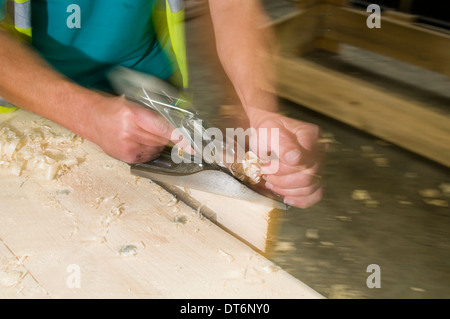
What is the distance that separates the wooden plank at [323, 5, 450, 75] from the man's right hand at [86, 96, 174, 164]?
1363 mm

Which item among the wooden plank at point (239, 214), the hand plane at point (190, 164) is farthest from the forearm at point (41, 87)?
the wooden plank at point (239, 214)

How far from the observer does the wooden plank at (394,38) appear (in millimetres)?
1708

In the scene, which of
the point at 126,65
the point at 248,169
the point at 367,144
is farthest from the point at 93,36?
the point at 367,144

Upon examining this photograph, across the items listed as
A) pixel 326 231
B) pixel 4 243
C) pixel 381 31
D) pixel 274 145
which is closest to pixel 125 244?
pixel 4 243

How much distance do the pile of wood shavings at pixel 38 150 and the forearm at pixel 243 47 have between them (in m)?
0.42

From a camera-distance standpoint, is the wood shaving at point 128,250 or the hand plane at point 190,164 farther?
the hand plane at point 190,164

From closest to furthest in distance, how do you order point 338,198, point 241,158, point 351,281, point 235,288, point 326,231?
point 235,288, point 241,158, point 351,281, point 326,231, point 338,198

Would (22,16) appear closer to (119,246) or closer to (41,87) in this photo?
(41,87)

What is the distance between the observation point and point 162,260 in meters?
0.64

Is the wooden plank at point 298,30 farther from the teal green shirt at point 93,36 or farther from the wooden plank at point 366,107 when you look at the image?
the teal green shirt at point 93,36

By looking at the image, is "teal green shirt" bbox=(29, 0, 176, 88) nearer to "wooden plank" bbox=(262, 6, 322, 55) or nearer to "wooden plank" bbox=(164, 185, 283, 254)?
"wooden plank" bbox=(164, 185, 283, 254)

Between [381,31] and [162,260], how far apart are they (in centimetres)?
166

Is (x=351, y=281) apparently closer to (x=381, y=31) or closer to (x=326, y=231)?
(x=326, y=231)

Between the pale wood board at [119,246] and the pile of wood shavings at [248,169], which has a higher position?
the pile of wood shavings at [248,169]
